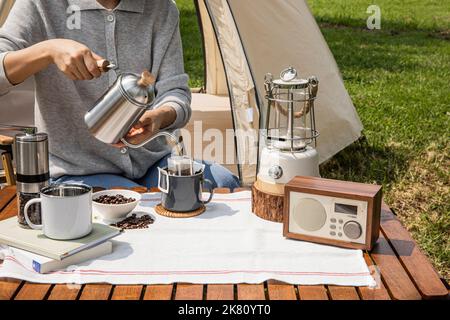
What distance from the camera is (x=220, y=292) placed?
4.25ft

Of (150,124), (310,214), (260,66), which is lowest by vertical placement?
(310,214)

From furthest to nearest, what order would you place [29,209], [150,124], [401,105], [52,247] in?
[401,105] → [150,124] → [29,209] → [52,247]

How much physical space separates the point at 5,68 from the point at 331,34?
22.6 feet

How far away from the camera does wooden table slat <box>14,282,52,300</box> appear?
1.27m

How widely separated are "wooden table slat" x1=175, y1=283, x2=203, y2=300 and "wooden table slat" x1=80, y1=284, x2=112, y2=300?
0.14 m

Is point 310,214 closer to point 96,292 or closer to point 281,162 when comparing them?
point 281,162

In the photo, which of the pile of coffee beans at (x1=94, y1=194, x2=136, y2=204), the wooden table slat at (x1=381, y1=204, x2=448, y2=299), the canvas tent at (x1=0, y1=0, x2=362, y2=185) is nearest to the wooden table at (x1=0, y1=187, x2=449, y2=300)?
the wooden table slat at (x1=381, y1=204, x2=448, y2=299)

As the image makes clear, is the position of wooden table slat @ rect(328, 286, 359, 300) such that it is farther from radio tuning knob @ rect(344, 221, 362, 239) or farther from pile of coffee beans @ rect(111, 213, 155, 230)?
pile of coffee beans @ rect(111, 213, 155, 230)

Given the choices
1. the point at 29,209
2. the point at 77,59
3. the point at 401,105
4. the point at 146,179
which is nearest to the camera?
the point at 29,209

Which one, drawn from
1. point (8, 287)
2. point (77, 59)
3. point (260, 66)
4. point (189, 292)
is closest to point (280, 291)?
point (189, 292)

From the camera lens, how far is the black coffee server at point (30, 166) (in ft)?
4.88

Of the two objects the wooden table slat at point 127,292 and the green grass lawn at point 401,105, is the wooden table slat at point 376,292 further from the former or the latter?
the green grass lawn at point 401,105

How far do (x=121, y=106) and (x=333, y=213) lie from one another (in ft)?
1.77

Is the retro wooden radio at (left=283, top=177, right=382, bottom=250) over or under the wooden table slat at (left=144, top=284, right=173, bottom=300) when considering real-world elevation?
over
